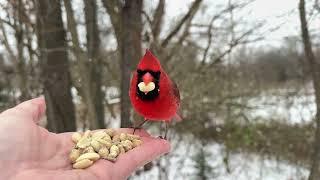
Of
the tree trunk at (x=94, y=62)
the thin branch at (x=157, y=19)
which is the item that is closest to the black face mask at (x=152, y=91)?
the tree trunk at (x=94, y=62)

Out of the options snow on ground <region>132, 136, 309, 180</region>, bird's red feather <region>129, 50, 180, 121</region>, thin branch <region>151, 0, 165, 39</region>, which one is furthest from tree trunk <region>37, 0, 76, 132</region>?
bird's red feather <region>129, 50, 180, 121</region>

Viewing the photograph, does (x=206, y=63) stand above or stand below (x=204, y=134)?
above

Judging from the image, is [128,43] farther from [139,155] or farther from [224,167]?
[224,167]

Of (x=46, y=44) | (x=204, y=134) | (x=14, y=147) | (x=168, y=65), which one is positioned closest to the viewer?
(x=14, y=147)

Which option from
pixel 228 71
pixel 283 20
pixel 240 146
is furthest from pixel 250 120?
pixel 283 20

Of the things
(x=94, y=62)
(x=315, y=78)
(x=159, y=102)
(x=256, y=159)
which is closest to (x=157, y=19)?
(x=94, y=62)

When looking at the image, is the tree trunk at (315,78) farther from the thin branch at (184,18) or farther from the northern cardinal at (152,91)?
the northern cardinal at (152,91)

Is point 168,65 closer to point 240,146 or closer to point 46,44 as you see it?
point 46,44

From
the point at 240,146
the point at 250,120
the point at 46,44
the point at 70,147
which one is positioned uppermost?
the point at 46,44
